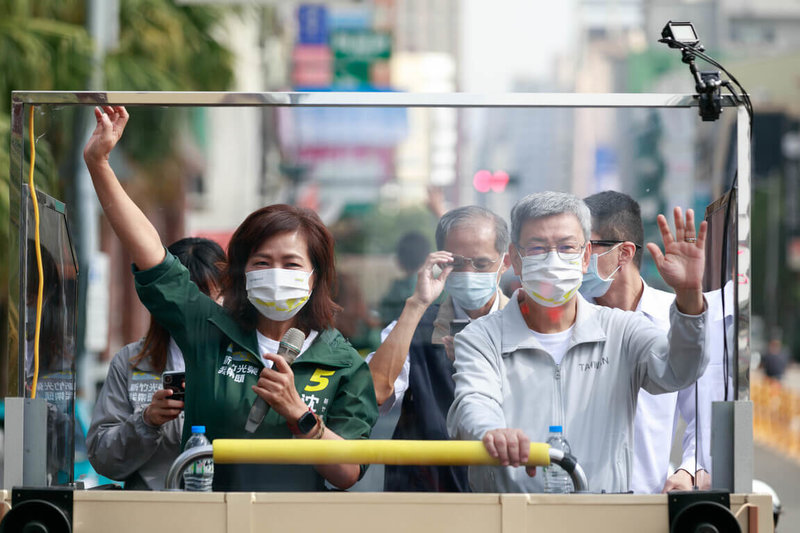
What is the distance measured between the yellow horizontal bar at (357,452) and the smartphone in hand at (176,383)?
432 millimetres

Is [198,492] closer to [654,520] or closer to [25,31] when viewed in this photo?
[654,520]

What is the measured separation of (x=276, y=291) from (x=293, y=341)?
0.17 m

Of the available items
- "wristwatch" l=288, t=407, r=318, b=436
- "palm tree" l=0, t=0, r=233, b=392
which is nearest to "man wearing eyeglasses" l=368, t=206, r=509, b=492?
"wristwatch" l=288, t=407, r=318, b=436

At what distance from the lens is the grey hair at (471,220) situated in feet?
11.5

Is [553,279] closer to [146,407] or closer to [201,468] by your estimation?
[201,468]

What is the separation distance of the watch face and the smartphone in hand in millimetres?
467

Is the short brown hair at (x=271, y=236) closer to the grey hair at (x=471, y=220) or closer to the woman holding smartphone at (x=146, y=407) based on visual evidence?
the woman holding smartphone at (x=146, y=407)

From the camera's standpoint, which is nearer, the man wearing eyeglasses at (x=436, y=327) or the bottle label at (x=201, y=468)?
the bottle label at (x=201, y=468)

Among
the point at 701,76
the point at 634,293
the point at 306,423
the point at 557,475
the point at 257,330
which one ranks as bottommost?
the point at 557,475

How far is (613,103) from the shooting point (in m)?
3.23

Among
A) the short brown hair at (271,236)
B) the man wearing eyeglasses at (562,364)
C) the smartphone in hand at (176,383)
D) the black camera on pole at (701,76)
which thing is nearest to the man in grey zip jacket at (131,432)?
the smartphone in hand at (176,383)

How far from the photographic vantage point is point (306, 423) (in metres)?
3.22

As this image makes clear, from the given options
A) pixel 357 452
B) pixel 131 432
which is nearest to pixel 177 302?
pixel 131 432

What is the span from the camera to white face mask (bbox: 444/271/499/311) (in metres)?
3.56
